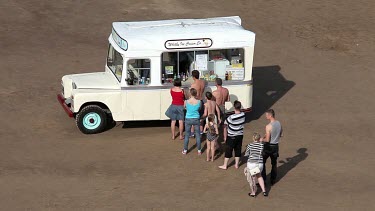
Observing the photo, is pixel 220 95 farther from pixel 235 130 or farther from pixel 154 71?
pixel 235 130

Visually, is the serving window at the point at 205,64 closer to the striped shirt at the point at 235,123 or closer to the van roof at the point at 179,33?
the van roof at the point at 179,33

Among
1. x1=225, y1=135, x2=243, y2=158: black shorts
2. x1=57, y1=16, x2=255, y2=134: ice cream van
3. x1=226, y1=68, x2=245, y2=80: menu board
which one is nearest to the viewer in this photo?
x1=225, y1=135, x2=243, y2=158: black shorts

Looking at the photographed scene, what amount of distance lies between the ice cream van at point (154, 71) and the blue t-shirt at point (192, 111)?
1.57 m

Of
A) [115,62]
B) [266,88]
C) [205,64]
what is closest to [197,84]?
[205,64]

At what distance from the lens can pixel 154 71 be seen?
1814 centimetres

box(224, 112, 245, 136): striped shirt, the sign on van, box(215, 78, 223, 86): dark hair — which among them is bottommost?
box(224, 112, 245, 136): striped shirt

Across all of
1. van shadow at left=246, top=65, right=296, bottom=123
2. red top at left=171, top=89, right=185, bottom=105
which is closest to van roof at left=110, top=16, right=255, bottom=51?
red top at left=171, top=89, right=185, bottom=105

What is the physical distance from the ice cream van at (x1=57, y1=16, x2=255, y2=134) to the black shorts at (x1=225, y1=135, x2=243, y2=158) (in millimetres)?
2662

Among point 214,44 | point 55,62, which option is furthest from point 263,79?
point 55,62

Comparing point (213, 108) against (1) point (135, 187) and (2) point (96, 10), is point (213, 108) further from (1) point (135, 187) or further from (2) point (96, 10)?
(2) point (96, 10)

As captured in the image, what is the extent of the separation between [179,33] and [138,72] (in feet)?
4.51

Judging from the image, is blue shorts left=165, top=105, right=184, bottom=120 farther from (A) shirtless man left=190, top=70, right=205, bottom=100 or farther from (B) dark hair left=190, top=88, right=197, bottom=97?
(B) dark hair left=190, top=88, right=197, bottom=97

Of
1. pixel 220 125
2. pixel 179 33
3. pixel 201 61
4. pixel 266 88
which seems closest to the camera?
pixel 179 33

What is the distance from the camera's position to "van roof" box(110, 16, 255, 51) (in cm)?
1803
